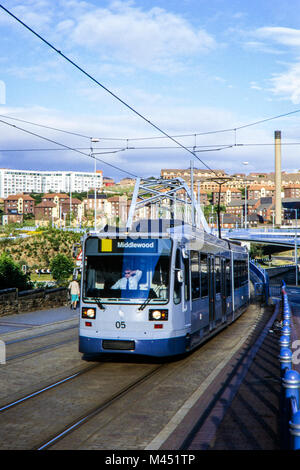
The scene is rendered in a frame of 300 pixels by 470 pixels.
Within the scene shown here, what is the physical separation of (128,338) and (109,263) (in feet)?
4.88

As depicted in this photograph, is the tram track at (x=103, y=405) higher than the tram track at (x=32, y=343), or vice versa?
the tram track at (x=103, y=405)

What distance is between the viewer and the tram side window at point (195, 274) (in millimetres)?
12338

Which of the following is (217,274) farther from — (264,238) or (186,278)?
(264,238)

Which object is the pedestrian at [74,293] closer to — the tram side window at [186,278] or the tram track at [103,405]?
the tram track at [103,405]

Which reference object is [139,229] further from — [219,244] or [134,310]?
[219,244]

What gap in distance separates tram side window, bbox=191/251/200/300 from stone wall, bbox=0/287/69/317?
1026cm

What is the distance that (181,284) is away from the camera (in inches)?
443

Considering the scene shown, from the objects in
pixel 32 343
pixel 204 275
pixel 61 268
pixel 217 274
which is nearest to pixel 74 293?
pixel 32 343

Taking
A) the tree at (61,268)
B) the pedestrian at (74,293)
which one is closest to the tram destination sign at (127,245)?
the pedestrian at (74,293)

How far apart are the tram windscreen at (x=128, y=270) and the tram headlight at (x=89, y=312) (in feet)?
0.71

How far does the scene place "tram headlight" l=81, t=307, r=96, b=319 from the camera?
36.3 feet

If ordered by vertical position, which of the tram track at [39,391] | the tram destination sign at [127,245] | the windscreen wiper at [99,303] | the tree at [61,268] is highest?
the tram destination sign at [127,245]

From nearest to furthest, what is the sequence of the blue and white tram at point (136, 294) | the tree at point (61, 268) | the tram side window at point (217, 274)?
the blue and white tram at point (136, 294) → the tram side window at point (217, 274) → the tree at point (61, 268)

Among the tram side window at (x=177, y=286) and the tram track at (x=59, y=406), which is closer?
the tram track at (x=59, y=406)
